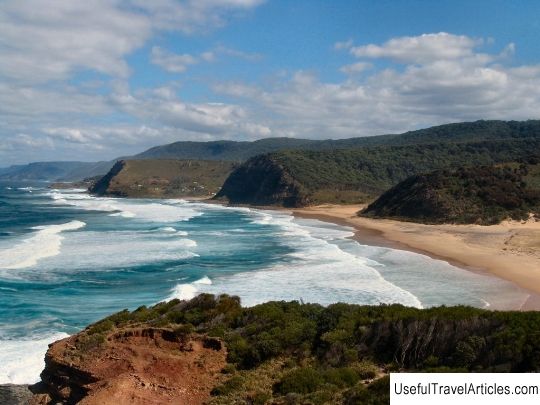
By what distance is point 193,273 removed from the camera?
37312mm

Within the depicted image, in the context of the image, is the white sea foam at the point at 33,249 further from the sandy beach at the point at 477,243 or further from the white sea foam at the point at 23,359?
the sandy beach at the point at 477,243

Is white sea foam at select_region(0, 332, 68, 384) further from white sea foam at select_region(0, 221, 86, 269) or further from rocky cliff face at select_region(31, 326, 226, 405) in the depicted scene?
white sea foam at select_region(0, 221, 86, 269)

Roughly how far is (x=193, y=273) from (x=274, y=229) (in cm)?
3228

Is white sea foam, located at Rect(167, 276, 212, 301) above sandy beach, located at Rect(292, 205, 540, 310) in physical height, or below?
below

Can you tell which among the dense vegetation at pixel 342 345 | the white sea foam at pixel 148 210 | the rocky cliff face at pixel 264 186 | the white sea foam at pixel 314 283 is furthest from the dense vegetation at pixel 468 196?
the dense vegetation at pixel 342 345

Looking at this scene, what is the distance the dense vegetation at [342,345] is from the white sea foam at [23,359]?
488cm

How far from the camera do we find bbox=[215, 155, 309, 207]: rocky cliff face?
125 m

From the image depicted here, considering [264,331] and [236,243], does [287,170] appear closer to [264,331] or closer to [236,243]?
[236,243]

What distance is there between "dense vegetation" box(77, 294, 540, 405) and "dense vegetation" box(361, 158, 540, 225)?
5959 cm

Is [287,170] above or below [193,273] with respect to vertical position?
above

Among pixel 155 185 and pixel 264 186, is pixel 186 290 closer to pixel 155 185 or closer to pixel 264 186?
pixel 264 186

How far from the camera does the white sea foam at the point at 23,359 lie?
756 inches

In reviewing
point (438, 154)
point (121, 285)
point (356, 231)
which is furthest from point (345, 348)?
point (438, 154)

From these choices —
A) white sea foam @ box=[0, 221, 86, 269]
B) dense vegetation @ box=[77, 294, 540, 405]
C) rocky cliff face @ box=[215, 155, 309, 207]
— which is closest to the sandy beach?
dense vegetation @ box=[77, 294, 540, 405]
